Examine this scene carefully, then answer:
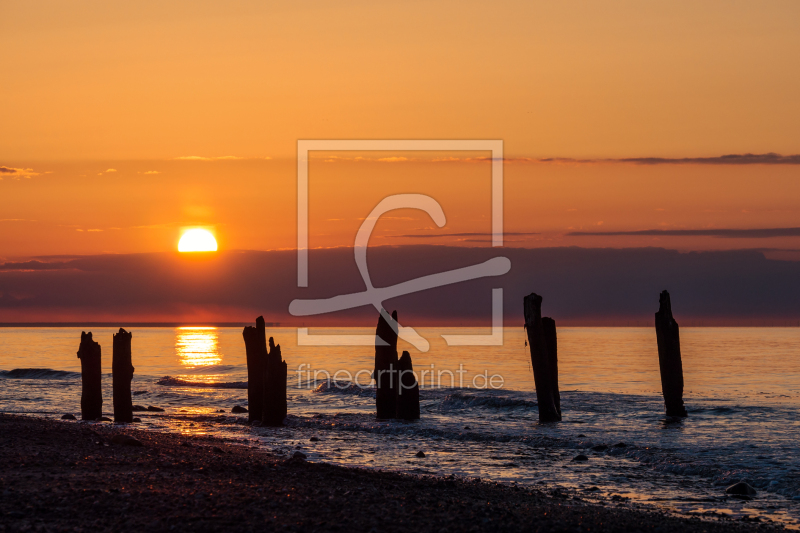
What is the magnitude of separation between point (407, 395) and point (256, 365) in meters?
4.44

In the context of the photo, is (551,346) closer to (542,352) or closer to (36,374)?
(542,352)

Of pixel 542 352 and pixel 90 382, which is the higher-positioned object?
pixel 542 352

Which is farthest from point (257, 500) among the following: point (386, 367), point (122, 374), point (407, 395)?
point (407, 395)

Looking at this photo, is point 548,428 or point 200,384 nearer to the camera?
point 548,428

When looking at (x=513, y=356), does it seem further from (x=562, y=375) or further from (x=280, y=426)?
(x=280, y=426)

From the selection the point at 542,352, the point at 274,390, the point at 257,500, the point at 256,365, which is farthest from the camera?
the point at 542,352

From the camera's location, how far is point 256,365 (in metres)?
20.9

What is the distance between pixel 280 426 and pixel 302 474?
973 centimetres

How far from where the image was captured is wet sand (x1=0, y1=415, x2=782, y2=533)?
26.1 feet

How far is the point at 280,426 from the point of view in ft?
67.3

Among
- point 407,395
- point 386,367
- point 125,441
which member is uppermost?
point 386,367

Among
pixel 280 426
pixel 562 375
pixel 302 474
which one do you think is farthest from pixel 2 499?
pixel 562 375

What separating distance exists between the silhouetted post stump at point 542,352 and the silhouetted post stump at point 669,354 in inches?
126

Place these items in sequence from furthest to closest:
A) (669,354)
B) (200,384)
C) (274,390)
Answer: (200,384), (669,354), (274,390)
